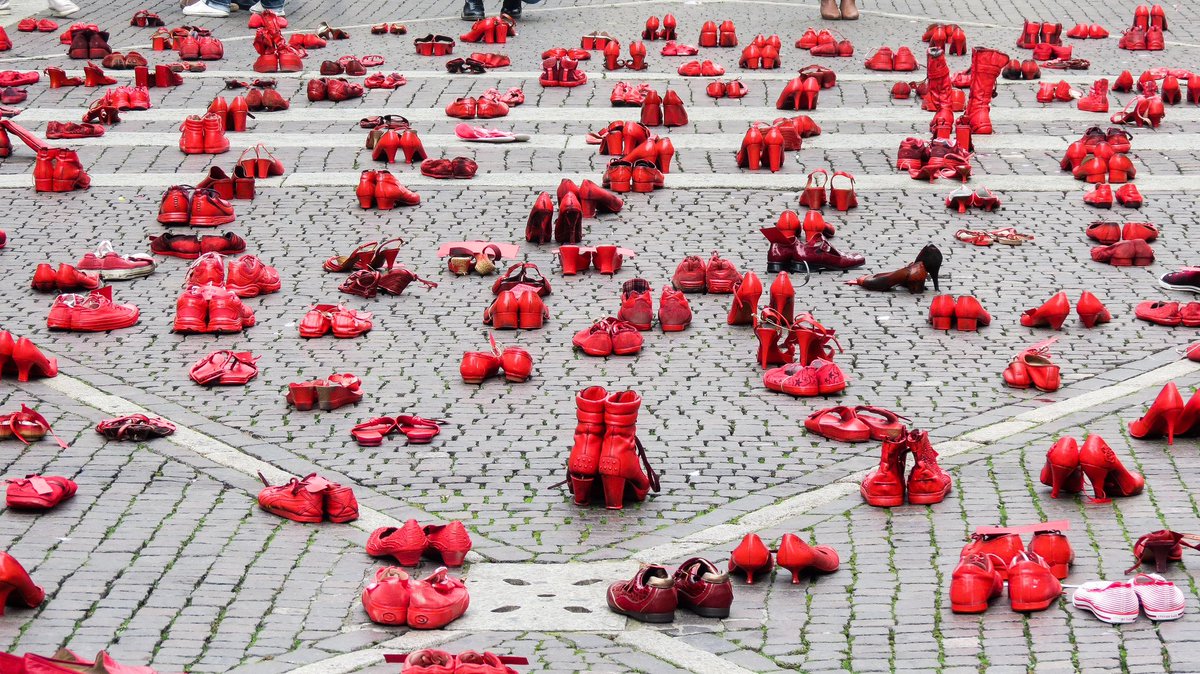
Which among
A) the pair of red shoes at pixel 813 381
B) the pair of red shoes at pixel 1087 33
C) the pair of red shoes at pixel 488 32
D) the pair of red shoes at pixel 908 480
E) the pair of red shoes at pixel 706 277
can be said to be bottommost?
the pair of red shoes at pixel 1087 33

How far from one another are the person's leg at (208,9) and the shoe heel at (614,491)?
17.7 metres

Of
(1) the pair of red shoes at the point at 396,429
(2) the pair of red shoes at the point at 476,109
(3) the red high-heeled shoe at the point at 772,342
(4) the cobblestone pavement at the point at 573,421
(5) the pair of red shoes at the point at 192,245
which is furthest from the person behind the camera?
(2) the pair of red shoes at the point at 476,109

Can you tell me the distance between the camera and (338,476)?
30.2 feet

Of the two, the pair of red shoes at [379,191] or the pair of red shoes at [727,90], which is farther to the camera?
the pair of red shoes at [727,90]

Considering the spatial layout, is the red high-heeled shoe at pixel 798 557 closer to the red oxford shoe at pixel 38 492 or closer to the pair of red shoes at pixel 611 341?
the pair of red shoes at pixel 611 341

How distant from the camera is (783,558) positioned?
25.3 ft

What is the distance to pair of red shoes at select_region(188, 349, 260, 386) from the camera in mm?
10625

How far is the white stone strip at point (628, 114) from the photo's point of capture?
1814 cm

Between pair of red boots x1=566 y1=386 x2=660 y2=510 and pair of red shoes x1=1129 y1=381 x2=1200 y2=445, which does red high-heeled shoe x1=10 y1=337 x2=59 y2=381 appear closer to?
pair of red boots x1=566 y1=386 x2=660 y2=510

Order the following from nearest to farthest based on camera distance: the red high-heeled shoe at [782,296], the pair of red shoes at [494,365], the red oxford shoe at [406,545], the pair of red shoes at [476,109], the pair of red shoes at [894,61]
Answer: the red oxford shoe at [406,545] → the pair of red shoes at [494,365] → the red high-heeled shoe at [782,296] → the pair of red shoes at [476,109] → the pair of red shoes at [894,61]

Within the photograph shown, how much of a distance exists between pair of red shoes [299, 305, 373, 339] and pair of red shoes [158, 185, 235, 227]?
2.83 m

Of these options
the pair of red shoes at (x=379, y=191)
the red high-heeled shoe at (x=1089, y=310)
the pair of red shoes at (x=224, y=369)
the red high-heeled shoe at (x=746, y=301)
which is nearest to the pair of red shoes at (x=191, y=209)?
the pair of red shoes at (x=379, y=191)

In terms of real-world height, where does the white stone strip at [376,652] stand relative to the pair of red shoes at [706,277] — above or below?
above

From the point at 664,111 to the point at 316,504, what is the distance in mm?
10177
